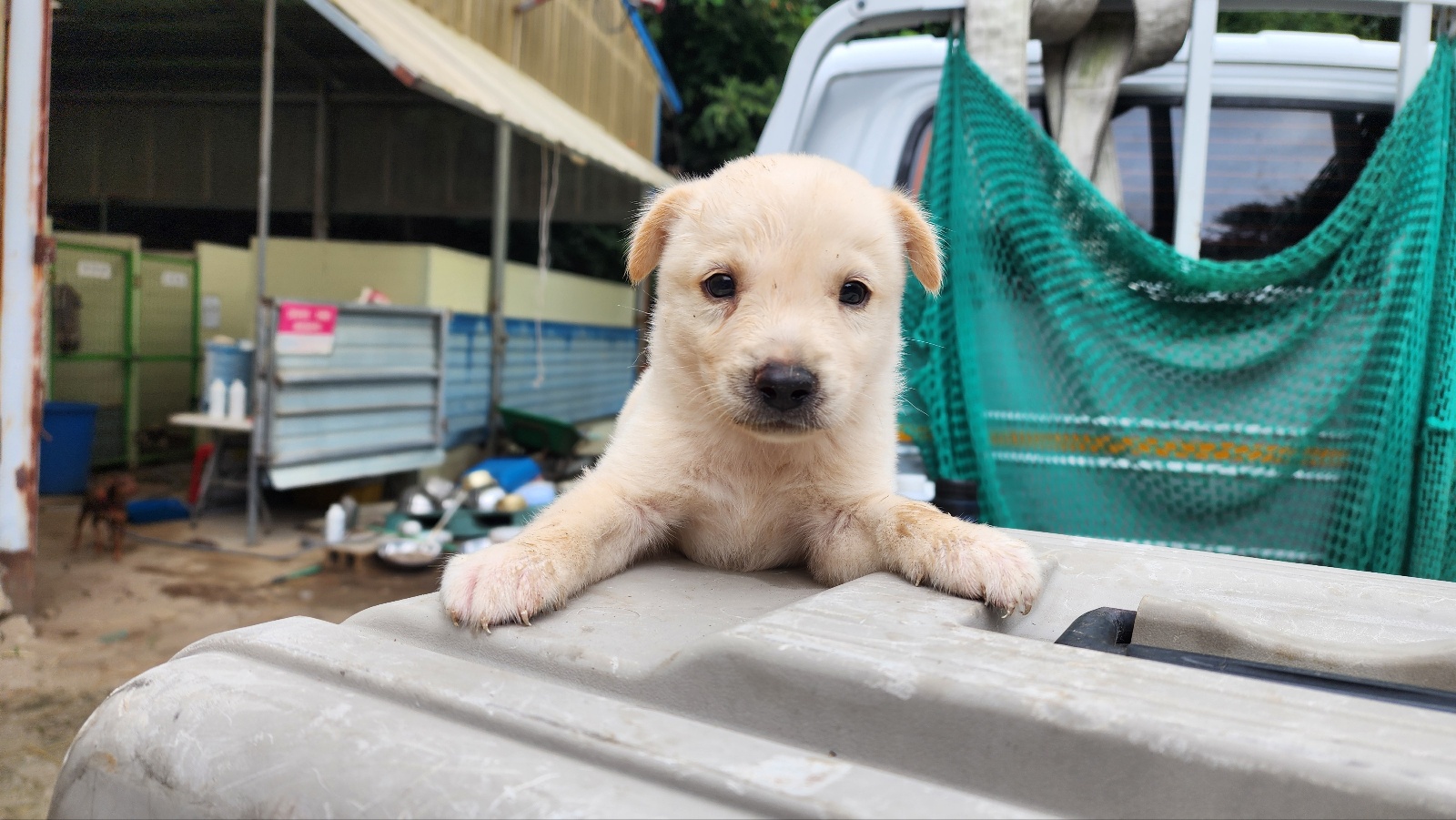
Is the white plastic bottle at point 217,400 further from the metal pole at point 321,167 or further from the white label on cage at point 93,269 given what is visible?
the metal pole at point 321,167

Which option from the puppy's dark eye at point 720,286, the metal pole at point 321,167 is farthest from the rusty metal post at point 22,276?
the metal pole at point 321,167

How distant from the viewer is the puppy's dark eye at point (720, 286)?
7.36 feet

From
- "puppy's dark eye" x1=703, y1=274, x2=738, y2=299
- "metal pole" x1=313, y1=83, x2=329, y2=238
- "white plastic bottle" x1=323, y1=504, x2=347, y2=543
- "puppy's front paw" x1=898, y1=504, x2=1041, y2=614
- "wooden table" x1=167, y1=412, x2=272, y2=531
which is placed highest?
"metal pole" x1=313, y1=83, x2=329, y2=238

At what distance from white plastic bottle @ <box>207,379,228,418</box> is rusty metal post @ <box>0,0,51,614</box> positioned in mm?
3237

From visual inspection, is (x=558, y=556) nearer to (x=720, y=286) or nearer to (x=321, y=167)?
(x=720, y=286)

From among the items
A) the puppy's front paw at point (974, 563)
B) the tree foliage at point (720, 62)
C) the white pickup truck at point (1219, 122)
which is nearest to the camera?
the puppy's front paw at point (974, 563)

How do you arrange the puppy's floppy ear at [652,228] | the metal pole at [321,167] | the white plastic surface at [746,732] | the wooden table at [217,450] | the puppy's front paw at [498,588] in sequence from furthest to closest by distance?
the metal pole at [321,167] → the wooden table at [217,450] → the puppy's floppy ear at [652,228] → the puppy's front paw at [498,588] → the white plastic surface at [746,732]

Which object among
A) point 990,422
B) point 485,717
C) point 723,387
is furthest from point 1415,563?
point 485,717

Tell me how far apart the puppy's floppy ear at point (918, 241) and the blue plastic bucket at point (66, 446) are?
9.81m

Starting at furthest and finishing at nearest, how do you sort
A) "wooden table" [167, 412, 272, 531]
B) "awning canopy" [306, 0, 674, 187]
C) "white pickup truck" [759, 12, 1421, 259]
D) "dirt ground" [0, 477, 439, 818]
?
"wooden table" [167, 412, 272, 531] → "awning canopy" [306, 0, 674, 187] → "dirt ground" [0, 477, 439, 818] → "white pickup truck" [759, 12, 1421, 259]

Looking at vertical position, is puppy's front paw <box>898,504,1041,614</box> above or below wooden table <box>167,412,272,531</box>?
above

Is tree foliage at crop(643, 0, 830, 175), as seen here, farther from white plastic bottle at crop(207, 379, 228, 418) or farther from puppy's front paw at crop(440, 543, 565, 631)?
puppy's front paw at crop(440, 543, 565, 631)

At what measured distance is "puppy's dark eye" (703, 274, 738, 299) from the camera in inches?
88.3

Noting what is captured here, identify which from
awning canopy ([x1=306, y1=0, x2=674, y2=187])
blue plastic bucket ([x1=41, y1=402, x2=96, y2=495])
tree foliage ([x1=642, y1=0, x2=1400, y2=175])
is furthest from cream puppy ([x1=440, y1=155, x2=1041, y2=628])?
tree foliage ([x1=642, y1=0, x2=1400, y2=175])
